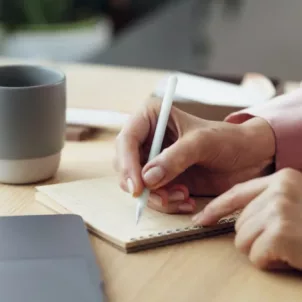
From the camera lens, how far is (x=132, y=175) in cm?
70

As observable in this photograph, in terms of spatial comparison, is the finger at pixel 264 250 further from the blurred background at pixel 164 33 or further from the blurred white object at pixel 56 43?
the blurred white object at pixel 56 43

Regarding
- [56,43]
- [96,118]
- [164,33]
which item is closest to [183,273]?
[96,118]

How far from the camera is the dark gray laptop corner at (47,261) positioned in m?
0.54

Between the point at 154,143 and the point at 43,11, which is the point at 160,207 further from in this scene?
the point at 43,11

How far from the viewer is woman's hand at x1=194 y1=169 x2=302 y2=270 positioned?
1.96ft

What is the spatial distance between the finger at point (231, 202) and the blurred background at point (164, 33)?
3.42 ft

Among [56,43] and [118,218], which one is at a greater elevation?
[118,218]

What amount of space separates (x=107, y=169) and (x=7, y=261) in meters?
0.28

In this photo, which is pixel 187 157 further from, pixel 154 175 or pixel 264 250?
pixel 264 250

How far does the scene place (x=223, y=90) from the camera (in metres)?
1.06

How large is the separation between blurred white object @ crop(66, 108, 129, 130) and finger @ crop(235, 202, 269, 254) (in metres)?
0.38

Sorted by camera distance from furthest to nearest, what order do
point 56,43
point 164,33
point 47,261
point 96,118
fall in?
point 56,43 < point 164,33 < point 96,118 < point 47,261

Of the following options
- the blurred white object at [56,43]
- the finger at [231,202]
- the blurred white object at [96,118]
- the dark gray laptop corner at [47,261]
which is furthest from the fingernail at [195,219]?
the blurred white object at [56,43]

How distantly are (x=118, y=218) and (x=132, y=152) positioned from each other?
0.25 feet
